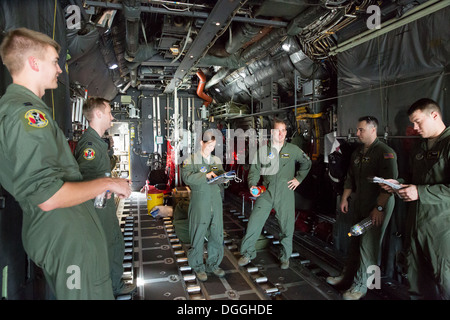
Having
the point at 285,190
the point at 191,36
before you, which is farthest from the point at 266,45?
the point at 285,190

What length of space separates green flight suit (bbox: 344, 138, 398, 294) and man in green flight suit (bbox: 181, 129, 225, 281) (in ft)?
5.21

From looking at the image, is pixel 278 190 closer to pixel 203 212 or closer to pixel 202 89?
pixel 203 212

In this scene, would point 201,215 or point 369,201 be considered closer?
point 369,201

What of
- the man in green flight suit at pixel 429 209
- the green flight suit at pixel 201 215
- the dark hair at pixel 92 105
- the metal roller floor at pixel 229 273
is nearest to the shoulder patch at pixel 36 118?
the dark hair at pixel 92 105

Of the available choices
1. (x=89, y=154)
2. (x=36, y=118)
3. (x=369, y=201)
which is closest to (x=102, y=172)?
(x=89, y=154)

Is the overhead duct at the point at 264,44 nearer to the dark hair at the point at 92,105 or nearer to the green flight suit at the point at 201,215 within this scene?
the green flight suit at the point at 201,215

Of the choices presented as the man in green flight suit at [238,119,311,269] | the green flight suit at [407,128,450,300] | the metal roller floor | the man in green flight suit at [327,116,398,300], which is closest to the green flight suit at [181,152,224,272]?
the metal roller floor

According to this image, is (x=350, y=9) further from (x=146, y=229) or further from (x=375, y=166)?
(x=146, y=229)

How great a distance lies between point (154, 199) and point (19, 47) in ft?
16.1

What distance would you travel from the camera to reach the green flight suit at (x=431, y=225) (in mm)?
2148

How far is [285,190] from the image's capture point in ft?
12.3

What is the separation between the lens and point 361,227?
279cm

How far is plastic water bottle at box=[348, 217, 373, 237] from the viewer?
276cm
